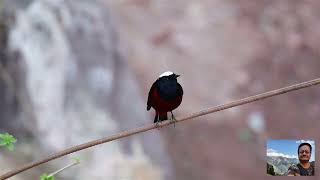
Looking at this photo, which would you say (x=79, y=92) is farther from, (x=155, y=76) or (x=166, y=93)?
(x=166, y=93)

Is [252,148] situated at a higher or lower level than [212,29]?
lower

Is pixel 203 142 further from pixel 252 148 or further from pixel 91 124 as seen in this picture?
pixel 91 124

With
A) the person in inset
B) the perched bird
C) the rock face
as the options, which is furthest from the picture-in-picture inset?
the perched bird

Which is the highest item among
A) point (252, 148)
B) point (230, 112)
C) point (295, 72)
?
point (295, 72)

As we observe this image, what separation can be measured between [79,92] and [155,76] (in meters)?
0.35

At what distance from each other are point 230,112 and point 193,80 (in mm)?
224

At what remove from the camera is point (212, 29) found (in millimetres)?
2516

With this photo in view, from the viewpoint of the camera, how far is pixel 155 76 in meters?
2.47

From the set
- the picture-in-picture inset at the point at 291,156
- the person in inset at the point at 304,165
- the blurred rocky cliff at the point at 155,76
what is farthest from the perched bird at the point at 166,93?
the person in inset at the point at 304,165

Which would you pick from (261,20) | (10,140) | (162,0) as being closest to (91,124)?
(162,0)

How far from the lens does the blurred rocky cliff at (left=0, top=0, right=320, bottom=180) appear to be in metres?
2.44

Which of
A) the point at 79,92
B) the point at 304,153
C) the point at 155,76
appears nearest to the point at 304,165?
the point at 304,153

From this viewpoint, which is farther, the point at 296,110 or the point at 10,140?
the point at 296,110

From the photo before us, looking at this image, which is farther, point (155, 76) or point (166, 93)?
point (155, 76)
